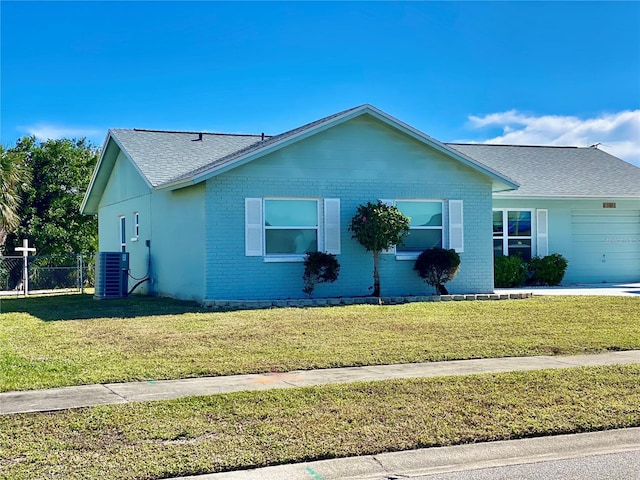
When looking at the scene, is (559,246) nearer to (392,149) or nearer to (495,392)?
(392,149)

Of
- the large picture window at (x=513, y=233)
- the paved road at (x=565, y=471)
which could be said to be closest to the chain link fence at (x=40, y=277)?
the large picture window at (x=513, y=233)

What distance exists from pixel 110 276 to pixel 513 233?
12.6 meters

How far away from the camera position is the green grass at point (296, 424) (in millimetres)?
5648

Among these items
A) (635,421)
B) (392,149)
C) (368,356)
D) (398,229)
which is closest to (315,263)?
(398,229)

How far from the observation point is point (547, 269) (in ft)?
74.7

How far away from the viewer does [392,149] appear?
18266 millimetres

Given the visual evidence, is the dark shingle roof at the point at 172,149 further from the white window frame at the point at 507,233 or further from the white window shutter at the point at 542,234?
the white window shutter at the point at 542,234

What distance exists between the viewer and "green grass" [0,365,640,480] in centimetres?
565

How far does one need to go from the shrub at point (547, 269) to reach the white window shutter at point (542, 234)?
49cm

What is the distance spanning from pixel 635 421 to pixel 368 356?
12.0 feet

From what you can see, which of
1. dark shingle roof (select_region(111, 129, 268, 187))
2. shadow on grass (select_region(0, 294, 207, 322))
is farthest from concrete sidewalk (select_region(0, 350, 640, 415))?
dark shingle roof (select_region(111, 129, 268, 187))

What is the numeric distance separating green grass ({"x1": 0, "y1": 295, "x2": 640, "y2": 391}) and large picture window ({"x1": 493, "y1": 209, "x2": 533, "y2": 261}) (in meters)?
6.70

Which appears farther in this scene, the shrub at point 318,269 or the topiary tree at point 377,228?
the shrub at point 318,269

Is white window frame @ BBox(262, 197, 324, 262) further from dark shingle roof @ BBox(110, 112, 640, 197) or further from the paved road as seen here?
the paved road
